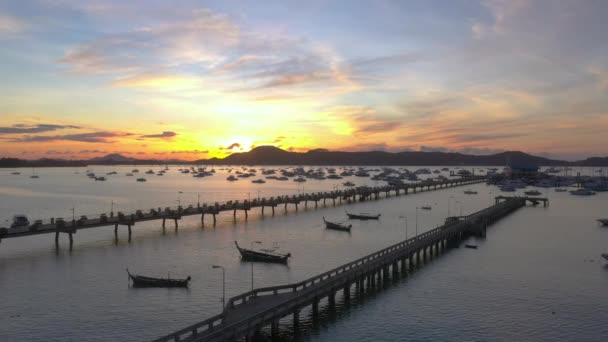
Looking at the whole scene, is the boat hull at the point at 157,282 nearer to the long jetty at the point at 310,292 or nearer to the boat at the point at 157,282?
the boat at the point at 157,282

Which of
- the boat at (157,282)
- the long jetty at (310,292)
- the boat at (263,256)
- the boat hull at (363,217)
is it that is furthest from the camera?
the boat hull at (363,217)

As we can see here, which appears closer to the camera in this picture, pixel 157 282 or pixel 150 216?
pixel 157 282

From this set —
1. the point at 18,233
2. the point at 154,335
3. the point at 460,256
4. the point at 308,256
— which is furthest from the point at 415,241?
the point at 18,233

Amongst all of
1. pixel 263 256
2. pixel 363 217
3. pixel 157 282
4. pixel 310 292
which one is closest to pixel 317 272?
pixel 263 256

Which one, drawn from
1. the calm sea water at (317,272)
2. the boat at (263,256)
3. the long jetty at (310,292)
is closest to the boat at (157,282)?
the calm sea water at (317,272)

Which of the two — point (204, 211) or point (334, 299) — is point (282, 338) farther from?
point (204, 211)

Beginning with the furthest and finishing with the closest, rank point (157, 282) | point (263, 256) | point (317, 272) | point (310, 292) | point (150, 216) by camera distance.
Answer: point (150, 216) → point (263, 256) → point (317, 272) → point (157, 282) → point (310, 292)

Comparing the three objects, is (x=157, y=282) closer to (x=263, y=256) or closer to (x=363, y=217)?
(x=263, y=256)

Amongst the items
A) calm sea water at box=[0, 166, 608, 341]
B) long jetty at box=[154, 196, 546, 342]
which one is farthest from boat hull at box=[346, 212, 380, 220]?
long jetty at box=[154, 196, 546, 342]
